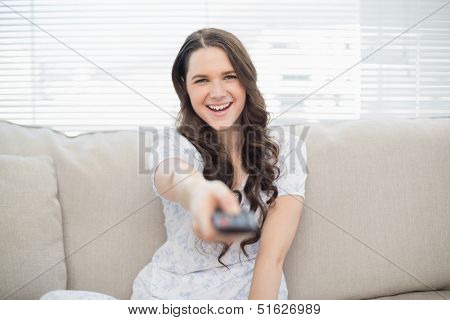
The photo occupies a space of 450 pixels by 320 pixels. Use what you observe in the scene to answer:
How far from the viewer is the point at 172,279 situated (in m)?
1.30

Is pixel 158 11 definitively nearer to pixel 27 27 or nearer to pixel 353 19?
pixel 27 27

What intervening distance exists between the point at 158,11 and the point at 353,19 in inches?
37.3

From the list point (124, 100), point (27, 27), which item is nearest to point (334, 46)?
point (124, 100)

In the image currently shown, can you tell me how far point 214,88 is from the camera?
1.36 metres

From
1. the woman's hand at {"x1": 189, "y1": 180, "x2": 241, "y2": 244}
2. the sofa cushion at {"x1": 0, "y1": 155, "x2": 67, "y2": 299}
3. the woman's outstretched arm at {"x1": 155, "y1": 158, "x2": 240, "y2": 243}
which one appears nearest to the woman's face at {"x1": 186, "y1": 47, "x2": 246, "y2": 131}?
the woman's outstretched arm at {"x1": 155, "y1": 158, "x2": 240, "y2": 243}

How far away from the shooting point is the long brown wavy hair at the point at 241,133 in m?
1.34

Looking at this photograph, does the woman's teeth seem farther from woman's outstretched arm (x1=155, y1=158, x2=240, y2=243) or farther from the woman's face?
woman's outstretched arm (x1=155, y1=158, x2=240, y2=243)

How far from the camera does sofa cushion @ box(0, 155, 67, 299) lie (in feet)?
4.22

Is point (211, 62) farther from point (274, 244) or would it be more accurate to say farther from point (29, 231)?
point (29, 231)

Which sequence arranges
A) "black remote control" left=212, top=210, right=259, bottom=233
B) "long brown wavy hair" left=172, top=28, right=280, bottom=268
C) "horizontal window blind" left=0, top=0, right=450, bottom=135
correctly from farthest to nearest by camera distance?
1. "horizontal window blind" left=0, top=0, right=450, bottom=135
2. "long brown wavy hair" left=172, top=28, right=280, bottom=268
3. "black remote control" left=212, top=210, right=259, bottom=233

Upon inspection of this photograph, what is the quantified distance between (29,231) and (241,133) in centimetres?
70

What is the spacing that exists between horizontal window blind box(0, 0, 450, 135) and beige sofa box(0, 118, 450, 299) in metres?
0.75

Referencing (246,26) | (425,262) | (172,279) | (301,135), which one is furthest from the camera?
(246,26)

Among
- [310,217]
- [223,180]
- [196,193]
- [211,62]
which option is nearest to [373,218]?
[310,217]
